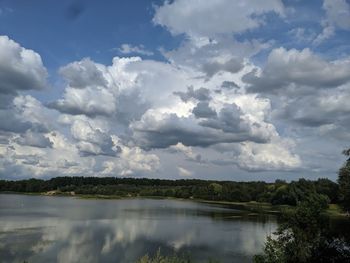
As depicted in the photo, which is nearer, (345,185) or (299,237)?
(299,237)

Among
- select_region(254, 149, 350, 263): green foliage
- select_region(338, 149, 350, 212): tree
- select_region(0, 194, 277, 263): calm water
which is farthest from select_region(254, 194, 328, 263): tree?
select_region(0, 194, 277, 263): calm water

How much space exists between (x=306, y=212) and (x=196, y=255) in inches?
709

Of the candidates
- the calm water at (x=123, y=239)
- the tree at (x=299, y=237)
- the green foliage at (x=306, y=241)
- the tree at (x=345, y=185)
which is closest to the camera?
the tree at (x=299, y=237)

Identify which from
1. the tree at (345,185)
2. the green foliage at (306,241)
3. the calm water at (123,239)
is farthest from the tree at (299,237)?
the calm water at (123,239)

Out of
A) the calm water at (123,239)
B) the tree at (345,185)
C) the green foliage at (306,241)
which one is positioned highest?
the tree at (345,185)

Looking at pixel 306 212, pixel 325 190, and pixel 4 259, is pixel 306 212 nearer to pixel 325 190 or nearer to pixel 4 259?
pixel 4 259

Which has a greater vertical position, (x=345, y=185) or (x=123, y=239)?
(x=345, y=185)

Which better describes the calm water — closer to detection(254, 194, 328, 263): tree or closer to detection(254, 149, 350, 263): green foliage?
detection(254, 194, 328, 263): tree

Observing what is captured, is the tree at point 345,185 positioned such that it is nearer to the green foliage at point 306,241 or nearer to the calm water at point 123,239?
the green foliage at point 306,241

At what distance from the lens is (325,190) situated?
135875 millimetres

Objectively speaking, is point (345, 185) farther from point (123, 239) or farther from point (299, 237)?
point (123, 239)

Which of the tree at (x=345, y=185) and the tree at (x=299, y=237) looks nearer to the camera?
the tree at (x=299, y=237)

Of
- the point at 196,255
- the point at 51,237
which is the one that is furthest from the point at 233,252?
the point at 51,237

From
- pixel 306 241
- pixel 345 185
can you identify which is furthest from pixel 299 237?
pixel 345 185
